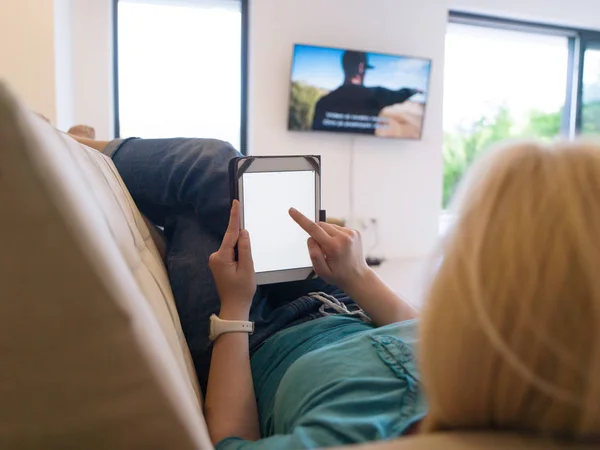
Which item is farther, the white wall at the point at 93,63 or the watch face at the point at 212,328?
the white wall at the point at 93,63

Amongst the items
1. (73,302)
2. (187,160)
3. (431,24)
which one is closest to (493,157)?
(73,302)

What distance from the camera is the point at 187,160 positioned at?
36.9 inches

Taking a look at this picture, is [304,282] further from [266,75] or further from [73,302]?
[266,75]

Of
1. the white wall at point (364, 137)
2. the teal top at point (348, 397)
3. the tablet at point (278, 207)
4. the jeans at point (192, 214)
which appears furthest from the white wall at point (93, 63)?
the teal top at point (348, 397)

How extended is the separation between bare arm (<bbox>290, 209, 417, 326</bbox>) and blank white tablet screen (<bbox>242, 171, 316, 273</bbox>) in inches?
3.3

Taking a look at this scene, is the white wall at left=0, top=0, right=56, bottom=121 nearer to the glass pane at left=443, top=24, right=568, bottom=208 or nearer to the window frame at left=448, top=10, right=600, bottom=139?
the glass pane at left=443, top=24, right=568, bottom=208

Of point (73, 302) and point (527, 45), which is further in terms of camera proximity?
point (527, 45)

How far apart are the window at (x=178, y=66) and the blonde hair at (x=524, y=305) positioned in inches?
104

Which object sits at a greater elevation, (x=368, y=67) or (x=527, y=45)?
(x=527, y=45)

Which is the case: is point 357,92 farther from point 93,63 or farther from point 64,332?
point 64,332

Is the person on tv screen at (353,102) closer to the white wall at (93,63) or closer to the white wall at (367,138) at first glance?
the white wall at (367,138)

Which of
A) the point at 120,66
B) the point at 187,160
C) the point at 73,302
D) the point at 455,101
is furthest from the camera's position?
the point at 455,101

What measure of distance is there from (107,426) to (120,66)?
2714 mm

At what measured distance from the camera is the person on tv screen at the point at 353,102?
2885 millimetres
